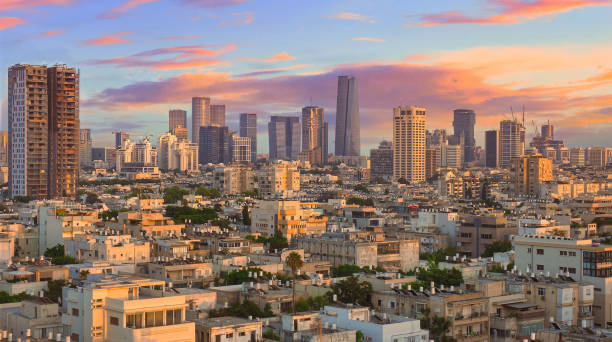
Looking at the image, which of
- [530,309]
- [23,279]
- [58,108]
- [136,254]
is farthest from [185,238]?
[58,108]

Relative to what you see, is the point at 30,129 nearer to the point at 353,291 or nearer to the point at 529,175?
the point at 529,175

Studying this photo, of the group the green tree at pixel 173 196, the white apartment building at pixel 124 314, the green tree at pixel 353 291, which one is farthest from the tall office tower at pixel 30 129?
the white apartment building at pixel 124 314

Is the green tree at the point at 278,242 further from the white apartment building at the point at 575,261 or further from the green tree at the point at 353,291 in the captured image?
the green tree at the point at 353,291

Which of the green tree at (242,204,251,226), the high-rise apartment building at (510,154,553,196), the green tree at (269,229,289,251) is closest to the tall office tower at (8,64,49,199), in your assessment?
the green tree at (242,204,251,226)

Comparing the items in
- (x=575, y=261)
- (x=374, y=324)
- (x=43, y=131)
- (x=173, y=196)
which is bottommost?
(x=374, y=324)

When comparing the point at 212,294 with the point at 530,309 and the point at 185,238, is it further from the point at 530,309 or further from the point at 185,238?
the point at 185,238

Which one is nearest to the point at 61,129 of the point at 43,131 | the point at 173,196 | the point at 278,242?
the point at 43,131
